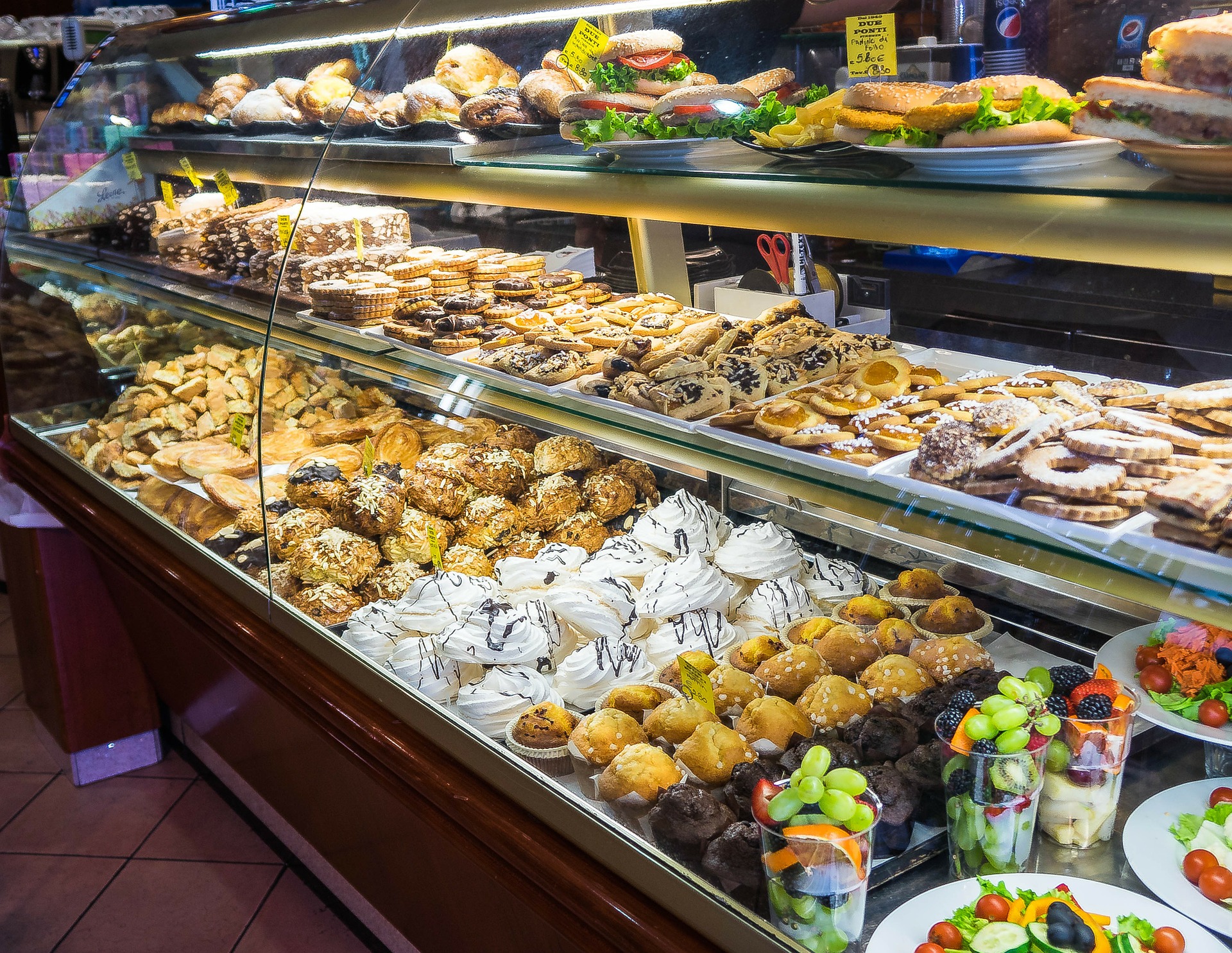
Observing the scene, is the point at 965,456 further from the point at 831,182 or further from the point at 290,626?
the point at 290,626

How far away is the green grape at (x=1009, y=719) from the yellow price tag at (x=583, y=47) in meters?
1.65

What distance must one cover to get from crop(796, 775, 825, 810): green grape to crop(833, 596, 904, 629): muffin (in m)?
0.77

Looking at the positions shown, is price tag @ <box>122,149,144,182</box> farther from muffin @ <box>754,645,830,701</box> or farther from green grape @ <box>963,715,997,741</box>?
green grape @ <box>963,715,997,741</box>

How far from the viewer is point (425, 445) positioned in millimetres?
3086

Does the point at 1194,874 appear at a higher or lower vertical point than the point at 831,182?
lower

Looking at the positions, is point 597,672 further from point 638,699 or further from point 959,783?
point 959,783

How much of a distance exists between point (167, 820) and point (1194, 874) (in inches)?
133

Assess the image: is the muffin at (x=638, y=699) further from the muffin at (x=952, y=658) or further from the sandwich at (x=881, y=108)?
the sandwich at (x=881, y=108)

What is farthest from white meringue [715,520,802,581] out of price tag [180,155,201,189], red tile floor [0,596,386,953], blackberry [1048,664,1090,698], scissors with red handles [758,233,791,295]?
price tag [180,155,201,189]

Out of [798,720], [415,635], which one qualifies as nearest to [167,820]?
[415,635]

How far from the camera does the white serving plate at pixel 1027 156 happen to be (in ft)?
4.74

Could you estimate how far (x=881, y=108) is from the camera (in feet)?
5.34

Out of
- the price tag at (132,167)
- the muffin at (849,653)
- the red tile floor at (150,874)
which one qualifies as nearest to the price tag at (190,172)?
the price tag at (132,167)

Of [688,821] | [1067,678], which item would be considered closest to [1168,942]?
[1067,678]
